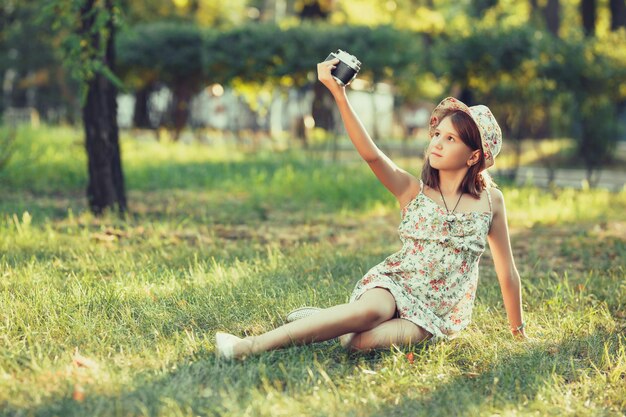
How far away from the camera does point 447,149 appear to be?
146 inches

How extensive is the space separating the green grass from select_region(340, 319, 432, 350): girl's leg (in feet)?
0.15

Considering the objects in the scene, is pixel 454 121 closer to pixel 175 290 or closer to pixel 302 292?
pixel 302 292

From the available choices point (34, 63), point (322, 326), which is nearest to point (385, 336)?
point (322, 326)

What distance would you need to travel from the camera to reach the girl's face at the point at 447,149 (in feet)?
12.2

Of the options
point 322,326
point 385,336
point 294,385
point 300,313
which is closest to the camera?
point 294,385

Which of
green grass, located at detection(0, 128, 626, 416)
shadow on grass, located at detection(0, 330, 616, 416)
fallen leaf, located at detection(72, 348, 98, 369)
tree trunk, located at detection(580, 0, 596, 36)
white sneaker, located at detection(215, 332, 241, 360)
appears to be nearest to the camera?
shadow on grass, located at detection(0, 330, 616, 416)

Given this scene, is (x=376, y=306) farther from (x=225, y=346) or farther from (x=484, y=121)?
(x=484, y=121)

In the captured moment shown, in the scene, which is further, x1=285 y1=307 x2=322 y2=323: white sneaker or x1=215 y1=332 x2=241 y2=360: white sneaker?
x1=285 y1=307 x2=322 y2=323: white sneaker

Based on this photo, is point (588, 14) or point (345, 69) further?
point (588, 14)

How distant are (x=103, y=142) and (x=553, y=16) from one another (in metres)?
17.2

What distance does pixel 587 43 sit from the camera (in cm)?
1173

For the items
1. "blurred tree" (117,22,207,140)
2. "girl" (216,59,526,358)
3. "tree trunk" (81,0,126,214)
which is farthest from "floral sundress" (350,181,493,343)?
"blurred tree" (117,22,207,140)

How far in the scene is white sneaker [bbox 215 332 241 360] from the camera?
3299 mm

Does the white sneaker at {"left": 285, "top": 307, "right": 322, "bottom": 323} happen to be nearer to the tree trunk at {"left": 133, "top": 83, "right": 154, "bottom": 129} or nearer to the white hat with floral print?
the white hat with floral print
